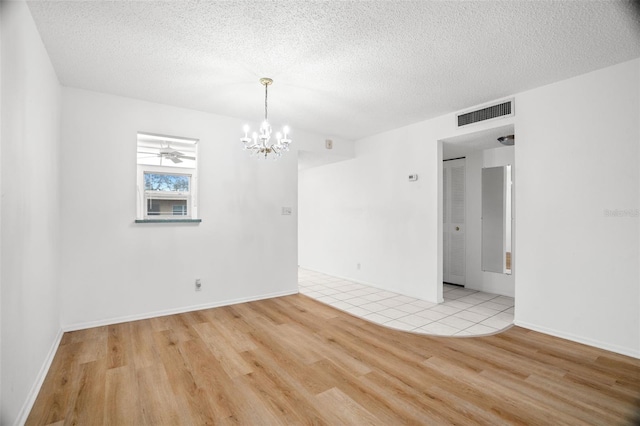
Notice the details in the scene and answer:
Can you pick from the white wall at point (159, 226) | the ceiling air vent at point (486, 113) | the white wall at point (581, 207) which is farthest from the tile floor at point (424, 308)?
the ceiling air vent at point (486, 113)

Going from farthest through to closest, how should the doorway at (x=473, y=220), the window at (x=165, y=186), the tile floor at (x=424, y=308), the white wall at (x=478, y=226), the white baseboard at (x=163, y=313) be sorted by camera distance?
the white wall at (x=478, y=226) → the doorway at (x=473, y=220) → the window at (x=165, y=186) → the tile floor at (x=424, y=308) → the white baseboard at (x=163, y=313)

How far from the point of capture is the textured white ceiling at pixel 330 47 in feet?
6.81

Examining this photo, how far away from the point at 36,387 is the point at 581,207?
4.80m

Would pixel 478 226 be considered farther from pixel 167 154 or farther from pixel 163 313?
pixel 167 154

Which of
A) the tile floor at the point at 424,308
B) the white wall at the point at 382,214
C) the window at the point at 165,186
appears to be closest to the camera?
the tile floor at the point at 424,308

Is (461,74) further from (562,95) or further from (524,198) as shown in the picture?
(524,198)

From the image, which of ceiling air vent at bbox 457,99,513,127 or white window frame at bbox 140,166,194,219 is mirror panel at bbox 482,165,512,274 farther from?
white window frame at bbox 140,166,194,219

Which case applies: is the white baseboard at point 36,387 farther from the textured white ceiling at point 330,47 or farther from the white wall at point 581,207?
the white wall at point 581,207

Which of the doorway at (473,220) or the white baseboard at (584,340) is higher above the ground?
the doorway at (473,220)

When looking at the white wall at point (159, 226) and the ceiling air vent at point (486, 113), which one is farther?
the ceiling air vent at point (486, 113)


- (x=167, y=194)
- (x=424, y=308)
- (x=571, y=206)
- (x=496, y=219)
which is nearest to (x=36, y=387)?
(x=167, y=194)

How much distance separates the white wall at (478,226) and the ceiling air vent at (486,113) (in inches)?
50.3

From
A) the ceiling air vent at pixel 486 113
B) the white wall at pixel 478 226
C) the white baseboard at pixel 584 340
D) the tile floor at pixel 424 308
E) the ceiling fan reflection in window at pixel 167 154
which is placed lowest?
the tile floor at pixel 424 308

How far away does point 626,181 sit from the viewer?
2723 mm
